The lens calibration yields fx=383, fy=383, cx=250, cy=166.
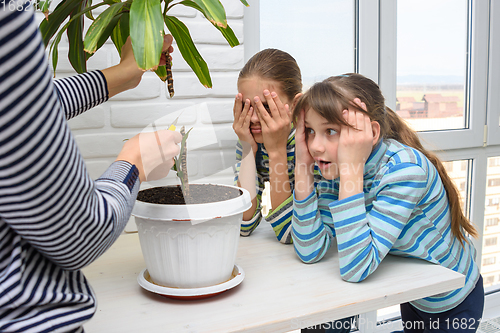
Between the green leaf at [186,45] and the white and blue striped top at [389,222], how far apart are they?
1.26ft

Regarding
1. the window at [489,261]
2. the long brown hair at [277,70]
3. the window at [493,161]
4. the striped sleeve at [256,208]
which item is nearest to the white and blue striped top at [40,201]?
the striped sleeve at [256,208]

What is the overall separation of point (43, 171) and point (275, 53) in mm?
908

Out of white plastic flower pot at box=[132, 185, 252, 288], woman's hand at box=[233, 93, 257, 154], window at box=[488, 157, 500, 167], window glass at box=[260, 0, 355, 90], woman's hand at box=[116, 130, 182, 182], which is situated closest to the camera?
woman's hand at box=[116, 130, 182, 182]

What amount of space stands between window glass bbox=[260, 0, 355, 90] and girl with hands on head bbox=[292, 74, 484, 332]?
0.58 meters

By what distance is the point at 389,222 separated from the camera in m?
0.82

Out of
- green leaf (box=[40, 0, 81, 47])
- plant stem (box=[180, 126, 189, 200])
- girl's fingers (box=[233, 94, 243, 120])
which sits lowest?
plant stem (box=[180, 126, 189, 200])

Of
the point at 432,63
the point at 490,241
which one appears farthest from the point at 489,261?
the point at 432,63

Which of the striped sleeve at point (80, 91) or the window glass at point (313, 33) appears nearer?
the striped sleeve at point (80, 91)

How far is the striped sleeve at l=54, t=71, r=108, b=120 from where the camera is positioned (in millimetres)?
760

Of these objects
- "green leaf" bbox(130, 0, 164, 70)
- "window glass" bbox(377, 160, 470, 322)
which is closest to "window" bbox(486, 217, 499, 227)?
"window glass" bbox(377, 160, 470, 322)

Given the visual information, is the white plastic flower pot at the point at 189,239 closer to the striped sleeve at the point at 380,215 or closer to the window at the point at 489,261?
the striped sleeve at the point at 380,215

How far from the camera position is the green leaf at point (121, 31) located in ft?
2.73

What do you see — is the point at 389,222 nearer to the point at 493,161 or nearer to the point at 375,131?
the point at 375,131

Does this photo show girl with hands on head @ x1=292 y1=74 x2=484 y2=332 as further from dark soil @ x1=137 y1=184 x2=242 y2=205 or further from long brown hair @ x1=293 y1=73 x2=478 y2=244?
dark soil @ x1=137 y1=184 x2=242 y2=205
